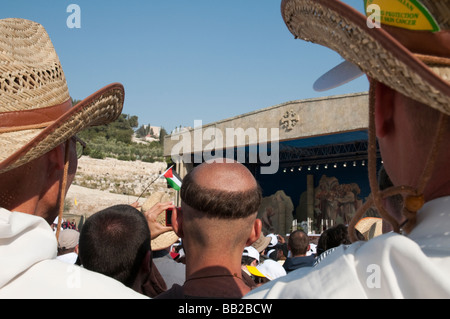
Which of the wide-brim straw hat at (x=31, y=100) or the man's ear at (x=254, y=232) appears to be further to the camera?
the man's ear at (x=254, y=232)

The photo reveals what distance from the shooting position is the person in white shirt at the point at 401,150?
2.83 feet

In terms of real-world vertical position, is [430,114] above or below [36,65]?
below

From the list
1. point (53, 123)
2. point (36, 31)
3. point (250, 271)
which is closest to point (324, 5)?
point (53, 123)

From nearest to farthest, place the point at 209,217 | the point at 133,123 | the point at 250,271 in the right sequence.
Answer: the point at 209,217, the point at 250,271, the point at 133,123

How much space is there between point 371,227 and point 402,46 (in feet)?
11.9

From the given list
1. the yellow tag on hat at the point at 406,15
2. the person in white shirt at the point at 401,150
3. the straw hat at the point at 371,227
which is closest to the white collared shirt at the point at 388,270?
the person in white shirt at the point at 401,150

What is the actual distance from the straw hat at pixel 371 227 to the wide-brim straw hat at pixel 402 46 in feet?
10.9

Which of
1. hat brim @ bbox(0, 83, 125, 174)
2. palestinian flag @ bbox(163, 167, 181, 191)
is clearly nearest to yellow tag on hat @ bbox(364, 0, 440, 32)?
hat brim @ bbox(0, 83, 125, 174)

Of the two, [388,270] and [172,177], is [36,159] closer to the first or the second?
[388,270]

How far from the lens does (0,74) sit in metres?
1.40

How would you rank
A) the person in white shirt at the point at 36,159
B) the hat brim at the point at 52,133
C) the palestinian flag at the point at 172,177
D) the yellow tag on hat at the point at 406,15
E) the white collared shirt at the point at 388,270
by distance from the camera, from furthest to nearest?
the palestinian flag at the point at 172,177, the hat brim at the point at 52,133, the person in white shirt at the point at 36,159, the yellow tag on hat at the point at 406,15, the white collared shirt at the point at 388,270

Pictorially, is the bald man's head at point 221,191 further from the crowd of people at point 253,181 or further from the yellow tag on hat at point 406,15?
the yellow tag on hat at point 406,15

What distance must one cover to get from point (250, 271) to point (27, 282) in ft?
10.8
